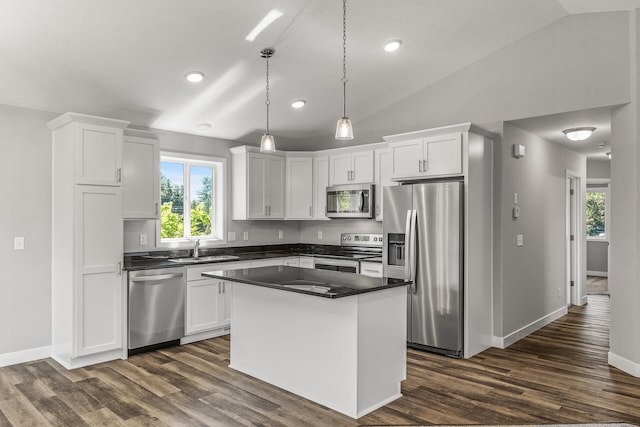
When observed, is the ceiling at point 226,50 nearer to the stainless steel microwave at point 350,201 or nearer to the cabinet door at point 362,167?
the cabinet door at point 362,167

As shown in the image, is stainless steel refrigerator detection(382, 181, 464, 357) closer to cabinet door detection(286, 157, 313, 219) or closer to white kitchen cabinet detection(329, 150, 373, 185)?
white kitchen cabinet detection(329, 150, 373, 185)

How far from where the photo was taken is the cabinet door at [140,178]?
4543 millimetres

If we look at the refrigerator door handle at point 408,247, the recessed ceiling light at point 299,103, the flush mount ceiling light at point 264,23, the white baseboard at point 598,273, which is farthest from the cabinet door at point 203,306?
the white baseboard at point 598,273

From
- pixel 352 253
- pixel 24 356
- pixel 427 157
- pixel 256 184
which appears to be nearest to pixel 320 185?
pixel 256 184

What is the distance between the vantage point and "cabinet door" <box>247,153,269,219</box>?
5.75m

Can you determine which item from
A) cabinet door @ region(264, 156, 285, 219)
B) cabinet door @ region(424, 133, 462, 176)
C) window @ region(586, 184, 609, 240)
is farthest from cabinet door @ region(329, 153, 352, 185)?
window @ region(586, 184, 609, 240)

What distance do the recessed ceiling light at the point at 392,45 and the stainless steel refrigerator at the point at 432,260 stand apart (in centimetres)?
136

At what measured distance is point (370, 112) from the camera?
5.87 metres

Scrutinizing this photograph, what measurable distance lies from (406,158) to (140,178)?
2.81m

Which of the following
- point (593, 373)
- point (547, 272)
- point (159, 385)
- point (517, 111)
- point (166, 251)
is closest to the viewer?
point (159, 385)

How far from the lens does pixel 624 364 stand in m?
3.93

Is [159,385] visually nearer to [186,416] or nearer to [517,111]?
[186,416]

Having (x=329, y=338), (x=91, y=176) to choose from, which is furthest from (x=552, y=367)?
(x=91, y=176)

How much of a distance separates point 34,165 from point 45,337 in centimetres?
166
